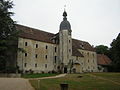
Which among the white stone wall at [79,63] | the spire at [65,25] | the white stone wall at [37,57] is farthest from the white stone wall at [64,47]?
the white stone wall at [79,63]

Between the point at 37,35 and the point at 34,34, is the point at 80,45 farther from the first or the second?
the point at 34,34

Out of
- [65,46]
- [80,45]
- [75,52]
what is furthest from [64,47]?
[80,45]

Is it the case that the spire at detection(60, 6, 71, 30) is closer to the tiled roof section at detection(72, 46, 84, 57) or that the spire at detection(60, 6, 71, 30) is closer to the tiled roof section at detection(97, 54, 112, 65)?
the tiled roof section at detection(72, 46, 84, 57)

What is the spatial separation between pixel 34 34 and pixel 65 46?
9259 mm

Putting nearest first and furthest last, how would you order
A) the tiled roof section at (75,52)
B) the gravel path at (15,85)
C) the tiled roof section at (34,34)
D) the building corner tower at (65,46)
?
the gravel path at (15,85)
the tiled roof section at (34,34)
the building corner tower at (65,46)
the tiled roof section at (75,52)

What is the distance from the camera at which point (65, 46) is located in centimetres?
5084

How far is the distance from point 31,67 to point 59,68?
9.01m

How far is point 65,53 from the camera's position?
166 feet

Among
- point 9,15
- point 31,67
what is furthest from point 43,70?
point 9,15

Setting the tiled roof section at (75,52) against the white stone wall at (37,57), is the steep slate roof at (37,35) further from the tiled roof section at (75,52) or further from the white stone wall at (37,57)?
the white stone wall at (37,57)

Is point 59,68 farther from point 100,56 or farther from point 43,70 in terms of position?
point 100,56

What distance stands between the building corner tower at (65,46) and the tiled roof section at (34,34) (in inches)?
144

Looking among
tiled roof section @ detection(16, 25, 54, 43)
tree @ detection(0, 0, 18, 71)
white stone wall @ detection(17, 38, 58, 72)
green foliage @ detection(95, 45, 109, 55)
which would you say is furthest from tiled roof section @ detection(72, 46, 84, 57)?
green foliage @ detection(95, 45, 109, 55)

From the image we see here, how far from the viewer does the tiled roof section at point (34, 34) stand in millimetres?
45666
